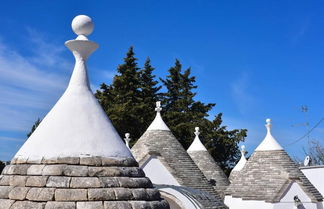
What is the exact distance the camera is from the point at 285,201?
544 inches

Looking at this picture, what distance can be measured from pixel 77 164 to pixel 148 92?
91.1 ft

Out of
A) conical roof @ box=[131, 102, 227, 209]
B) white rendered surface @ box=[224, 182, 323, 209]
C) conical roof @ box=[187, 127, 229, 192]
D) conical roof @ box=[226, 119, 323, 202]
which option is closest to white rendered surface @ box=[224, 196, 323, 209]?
white rendered surface @ box=[224, 182, 323, 209]

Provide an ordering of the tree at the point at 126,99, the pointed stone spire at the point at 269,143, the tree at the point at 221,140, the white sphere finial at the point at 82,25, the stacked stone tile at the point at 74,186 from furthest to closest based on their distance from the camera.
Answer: the tree at the point at 221,140, the tree at the point at 126,99, the pointed stone spire at the point at 269,143, the white sphere finial at the point at 82,25, the stacked stone tile at the point at 74,186

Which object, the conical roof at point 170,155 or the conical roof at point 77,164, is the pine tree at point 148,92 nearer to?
the conical roof at point 170,155

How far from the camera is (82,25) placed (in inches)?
197

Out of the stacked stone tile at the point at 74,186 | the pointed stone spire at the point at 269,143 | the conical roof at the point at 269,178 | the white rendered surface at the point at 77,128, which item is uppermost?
the pointed stone spire at the point at 269,143

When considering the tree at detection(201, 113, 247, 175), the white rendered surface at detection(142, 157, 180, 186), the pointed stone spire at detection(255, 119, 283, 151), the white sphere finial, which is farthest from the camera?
the tree at detection(201, 113, 247, 175)

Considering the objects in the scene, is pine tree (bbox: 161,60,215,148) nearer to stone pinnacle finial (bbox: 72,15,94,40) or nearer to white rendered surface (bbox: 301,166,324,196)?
white rendered surface (bbox: 301,166,324,196)

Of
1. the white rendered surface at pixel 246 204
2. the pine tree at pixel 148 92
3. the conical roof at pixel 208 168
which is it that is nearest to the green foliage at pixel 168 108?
the pine tree at pixel 148 92

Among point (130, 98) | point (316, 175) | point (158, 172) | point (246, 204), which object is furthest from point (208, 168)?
point (130, 98)

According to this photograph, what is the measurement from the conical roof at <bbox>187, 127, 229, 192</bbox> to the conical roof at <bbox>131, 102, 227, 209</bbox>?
3.93 metres

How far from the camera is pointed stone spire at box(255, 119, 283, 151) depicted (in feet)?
50.0

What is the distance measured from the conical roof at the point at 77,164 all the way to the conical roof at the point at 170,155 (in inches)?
320

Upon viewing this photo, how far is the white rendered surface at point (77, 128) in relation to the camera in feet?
14.5
